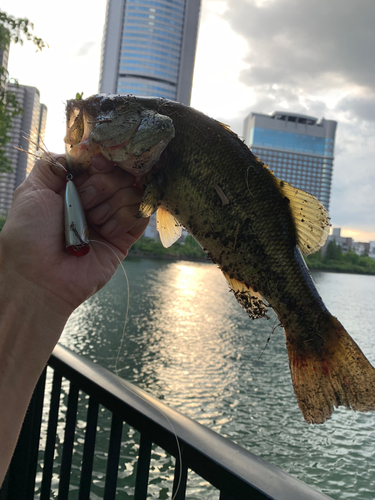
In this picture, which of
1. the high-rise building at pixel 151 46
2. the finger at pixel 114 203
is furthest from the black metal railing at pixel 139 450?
the high-rise building at pixel 151 46

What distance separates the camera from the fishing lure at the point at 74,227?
3.79ft

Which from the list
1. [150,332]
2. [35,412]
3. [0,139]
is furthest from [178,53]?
[35,412]

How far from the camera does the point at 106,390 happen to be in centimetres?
146

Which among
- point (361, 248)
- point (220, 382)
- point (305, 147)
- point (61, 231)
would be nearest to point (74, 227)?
point (61, 231)

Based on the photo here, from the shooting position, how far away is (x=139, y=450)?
140 cm

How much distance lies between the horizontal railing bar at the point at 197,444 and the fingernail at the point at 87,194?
72 centimetres

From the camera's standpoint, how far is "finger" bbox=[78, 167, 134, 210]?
1.28m

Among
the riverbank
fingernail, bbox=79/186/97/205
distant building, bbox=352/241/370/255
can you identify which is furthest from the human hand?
distant building, bbox=352/241/370/255

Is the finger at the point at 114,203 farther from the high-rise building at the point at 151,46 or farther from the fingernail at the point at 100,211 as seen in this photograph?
the high-rise building at the point at 151,46

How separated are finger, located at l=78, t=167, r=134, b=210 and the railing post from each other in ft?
3.48

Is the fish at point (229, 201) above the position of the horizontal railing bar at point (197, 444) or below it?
above

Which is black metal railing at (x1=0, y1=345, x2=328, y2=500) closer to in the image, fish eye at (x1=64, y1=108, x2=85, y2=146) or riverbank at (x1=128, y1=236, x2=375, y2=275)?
fish eye at (x1=64, y1=108, x2=85, y2=146)

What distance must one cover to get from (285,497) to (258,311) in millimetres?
487

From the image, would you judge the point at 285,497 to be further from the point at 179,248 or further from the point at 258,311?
the point at 179,248
